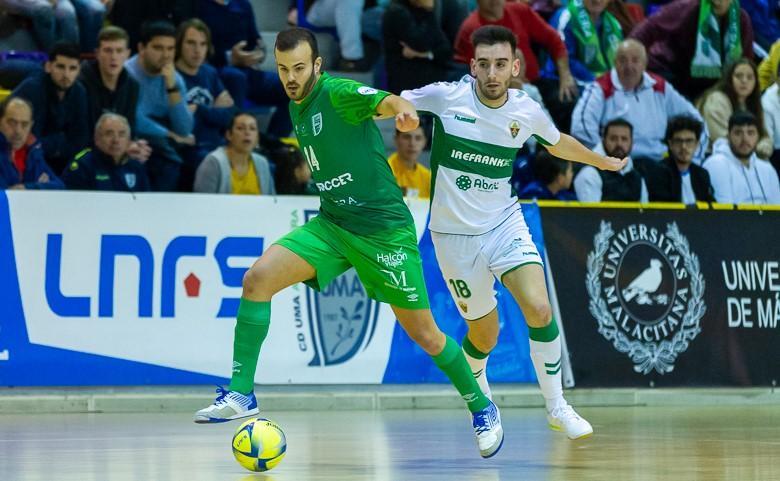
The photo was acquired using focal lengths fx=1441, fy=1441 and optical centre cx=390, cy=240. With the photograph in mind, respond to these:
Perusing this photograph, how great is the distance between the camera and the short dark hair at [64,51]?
520 inches

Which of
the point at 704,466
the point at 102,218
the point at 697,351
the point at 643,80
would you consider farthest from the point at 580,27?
the point at 704,466

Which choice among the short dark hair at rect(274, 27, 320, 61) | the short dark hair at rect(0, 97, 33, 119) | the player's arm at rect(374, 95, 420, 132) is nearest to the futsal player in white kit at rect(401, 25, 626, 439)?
the short dark hair at rect(274, 27, 320, 61)

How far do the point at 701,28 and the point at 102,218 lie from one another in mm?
8266

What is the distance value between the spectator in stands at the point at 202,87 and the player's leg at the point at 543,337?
5708 millimetres

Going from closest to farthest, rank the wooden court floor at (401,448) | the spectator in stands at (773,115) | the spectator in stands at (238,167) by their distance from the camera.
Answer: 1. the wooden court floor at (401,448)
2. the spectator in stands at (238,167)
3. the spectator in stands at (773,115)

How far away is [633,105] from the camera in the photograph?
50.6 ft

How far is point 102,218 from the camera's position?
12.1 metres

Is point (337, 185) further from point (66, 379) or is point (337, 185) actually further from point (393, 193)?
point (66, 379)

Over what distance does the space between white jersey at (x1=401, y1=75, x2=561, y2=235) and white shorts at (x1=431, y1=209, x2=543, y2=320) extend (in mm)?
78

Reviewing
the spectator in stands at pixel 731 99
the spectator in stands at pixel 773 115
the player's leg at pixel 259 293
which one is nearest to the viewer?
the player's leg at pixel 259 293

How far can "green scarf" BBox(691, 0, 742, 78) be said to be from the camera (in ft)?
56.3

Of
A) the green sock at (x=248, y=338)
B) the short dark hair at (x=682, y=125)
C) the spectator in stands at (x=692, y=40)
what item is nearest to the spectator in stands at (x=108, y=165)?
the green sock at (x=248, y=338)

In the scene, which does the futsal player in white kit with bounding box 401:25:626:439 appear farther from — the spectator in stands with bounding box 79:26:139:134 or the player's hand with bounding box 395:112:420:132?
the spectator in stands with bounding box 79:26:139:134

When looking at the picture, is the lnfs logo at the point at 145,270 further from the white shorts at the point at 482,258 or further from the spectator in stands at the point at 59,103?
the white shorts at the point at 482,258
